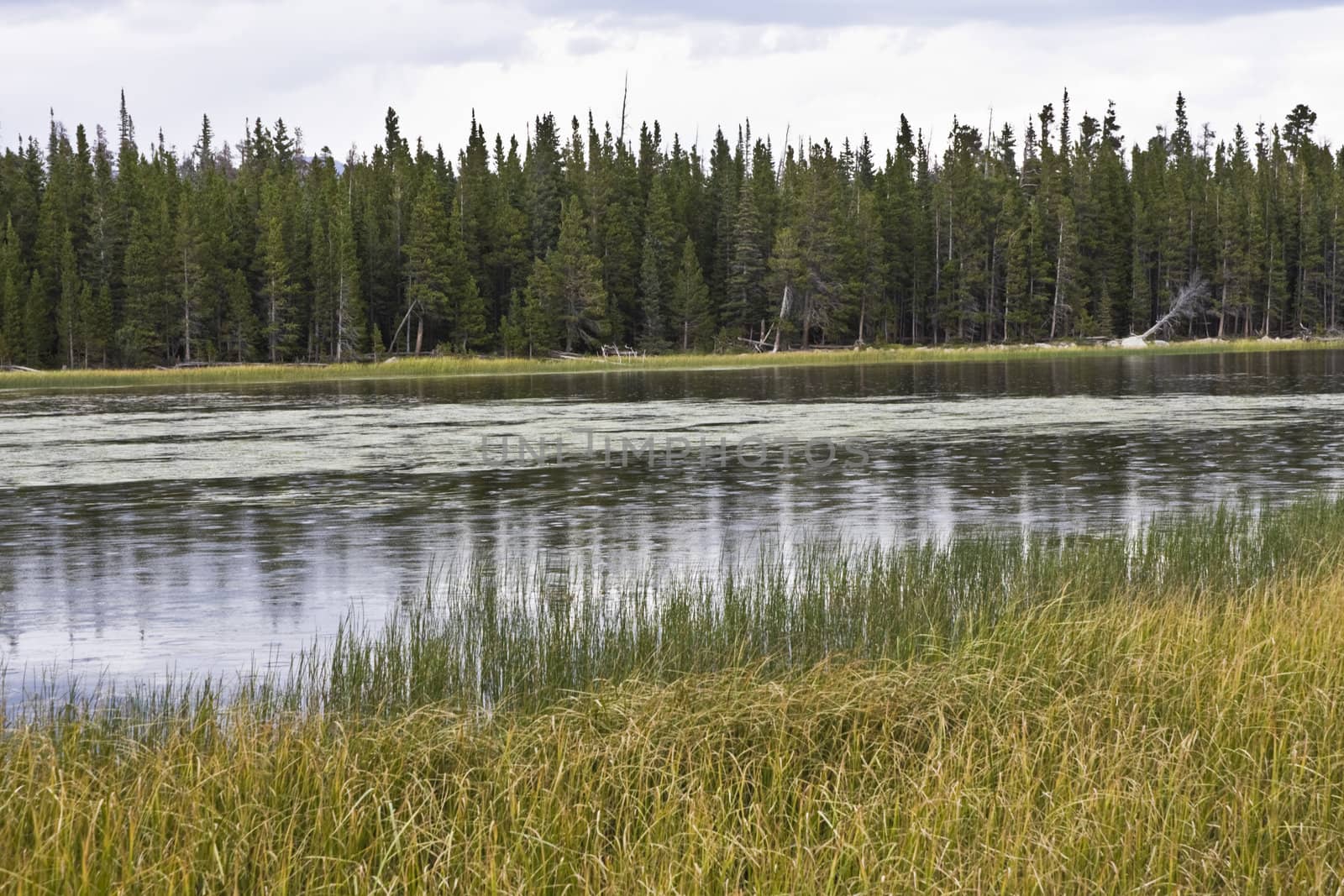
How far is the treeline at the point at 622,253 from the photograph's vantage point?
268 feet

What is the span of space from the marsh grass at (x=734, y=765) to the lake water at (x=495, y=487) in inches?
119

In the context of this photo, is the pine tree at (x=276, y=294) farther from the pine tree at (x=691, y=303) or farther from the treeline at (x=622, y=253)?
the pine tree at (x=691, y=303)

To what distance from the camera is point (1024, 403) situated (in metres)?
38.7

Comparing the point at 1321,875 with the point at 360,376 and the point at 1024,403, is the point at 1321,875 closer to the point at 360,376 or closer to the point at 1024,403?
the point at 1024,403

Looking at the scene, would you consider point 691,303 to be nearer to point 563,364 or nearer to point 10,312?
point 563,364

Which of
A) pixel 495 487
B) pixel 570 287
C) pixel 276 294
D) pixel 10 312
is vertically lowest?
pixel 495 487

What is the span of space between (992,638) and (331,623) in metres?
5.71

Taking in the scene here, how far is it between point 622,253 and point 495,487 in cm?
7496

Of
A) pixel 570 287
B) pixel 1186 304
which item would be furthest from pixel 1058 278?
pixel 570 287

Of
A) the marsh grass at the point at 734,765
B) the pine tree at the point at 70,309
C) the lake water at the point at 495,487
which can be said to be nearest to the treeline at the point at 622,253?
the pine tree at the point at 70,309

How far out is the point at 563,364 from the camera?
3081 inches

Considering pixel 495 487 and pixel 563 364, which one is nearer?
pixel 495 487

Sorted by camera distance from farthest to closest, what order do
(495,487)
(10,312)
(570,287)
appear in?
(570,287), (10,312), (495,487)

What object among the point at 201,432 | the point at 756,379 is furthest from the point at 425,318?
the point at 201,432
